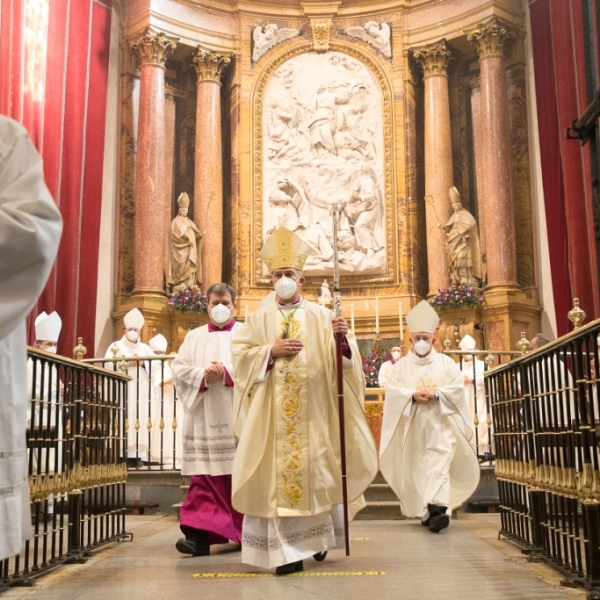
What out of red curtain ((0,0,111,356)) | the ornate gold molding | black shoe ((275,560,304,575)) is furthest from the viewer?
the ornate gold molding

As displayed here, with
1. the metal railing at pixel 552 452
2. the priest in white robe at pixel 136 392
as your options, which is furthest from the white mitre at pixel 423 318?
the priest in white robe at pixel 136 392

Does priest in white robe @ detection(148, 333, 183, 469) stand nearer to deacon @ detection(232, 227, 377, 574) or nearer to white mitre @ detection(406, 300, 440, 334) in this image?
white mitre @ detection(406, 300, 440, 334)

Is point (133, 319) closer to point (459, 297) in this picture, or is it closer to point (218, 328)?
point (459, 297)

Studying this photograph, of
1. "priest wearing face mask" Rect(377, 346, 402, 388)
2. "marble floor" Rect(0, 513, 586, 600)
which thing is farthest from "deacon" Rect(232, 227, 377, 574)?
"priest wearing face mask" Rect(377, 346, 402, 388)

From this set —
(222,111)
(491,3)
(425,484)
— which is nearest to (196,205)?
(222,111)

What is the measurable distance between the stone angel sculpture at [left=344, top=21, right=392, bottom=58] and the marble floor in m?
10.2

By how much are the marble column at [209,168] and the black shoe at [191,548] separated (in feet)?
28.1

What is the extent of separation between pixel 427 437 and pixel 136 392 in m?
3.72

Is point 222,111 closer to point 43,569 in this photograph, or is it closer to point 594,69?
point 594,69

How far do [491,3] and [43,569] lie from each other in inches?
460

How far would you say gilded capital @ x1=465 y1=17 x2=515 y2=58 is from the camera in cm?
1378

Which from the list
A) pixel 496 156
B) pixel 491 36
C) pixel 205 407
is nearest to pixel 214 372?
pixel 205 407

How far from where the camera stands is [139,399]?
1041cm

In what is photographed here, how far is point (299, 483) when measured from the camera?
5.05 meters
